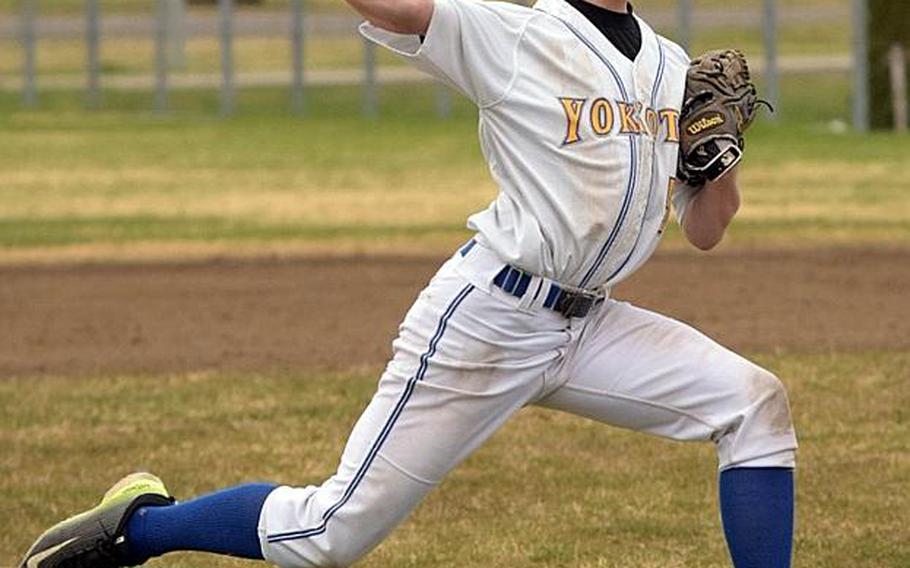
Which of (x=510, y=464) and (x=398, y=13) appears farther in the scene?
(x=510, y=464)

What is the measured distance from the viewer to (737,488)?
4922mm

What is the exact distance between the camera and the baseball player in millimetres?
4746

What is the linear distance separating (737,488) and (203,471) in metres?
3.05

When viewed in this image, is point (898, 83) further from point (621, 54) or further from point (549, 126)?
point (549, 126)

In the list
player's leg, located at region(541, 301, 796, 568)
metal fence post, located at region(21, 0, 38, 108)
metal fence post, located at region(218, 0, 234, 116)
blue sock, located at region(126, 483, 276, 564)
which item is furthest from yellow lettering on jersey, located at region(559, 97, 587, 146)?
metal fence post, located at region(21, 0, 38, 108)

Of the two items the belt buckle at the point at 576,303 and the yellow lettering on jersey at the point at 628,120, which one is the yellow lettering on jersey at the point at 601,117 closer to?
the yellow lettering on jersey at the point at 628,120

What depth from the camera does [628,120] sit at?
4.82 m

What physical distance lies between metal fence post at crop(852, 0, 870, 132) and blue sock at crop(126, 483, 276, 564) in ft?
70.8

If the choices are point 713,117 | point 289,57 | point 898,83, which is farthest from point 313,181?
point 289,57

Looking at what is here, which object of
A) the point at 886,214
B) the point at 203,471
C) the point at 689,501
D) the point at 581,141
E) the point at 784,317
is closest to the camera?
the point at 581,141

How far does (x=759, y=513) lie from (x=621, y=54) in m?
1.13

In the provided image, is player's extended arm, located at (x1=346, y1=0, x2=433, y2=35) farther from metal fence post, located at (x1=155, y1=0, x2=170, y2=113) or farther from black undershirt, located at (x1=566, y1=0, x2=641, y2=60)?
metal fence post, located at (x1=155, y1=0, x2=170, y2=113)

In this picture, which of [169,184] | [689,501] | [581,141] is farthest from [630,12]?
[169,184]

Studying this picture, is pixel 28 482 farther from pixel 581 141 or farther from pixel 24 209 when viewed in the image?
pixel 24 209
